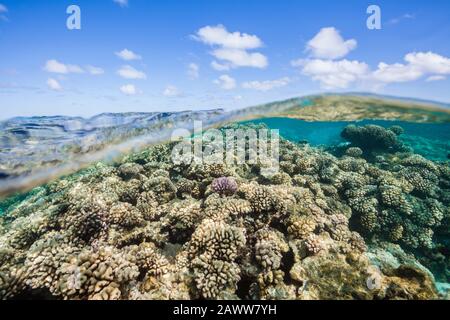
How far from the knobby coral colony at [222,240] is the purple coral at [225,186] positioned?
27mm

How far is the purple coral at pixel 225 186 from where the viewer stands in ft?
19.9

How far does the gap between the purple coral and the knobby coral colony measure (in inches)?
1.1

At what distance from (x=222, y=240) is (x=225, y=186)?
1.88m

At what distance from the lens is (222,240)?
173 inches

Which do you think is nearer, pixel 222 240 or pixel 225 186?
pixel 222 240

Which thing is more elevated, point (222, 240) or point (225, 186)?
point (225, 186)

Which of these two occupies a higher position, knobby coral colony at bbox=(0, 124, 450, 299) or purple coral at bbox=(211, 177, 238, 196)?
purple coral at bbox=(211, 177, 238, 196)

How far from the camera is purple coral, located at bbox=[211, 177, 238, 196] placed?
6.06m

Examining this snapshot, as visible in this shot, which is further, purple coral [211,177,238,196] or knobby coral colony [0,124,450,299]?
purple coral [211,177,238,196]

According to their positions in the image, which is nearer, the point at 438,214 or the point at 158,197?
the point at 158,197
